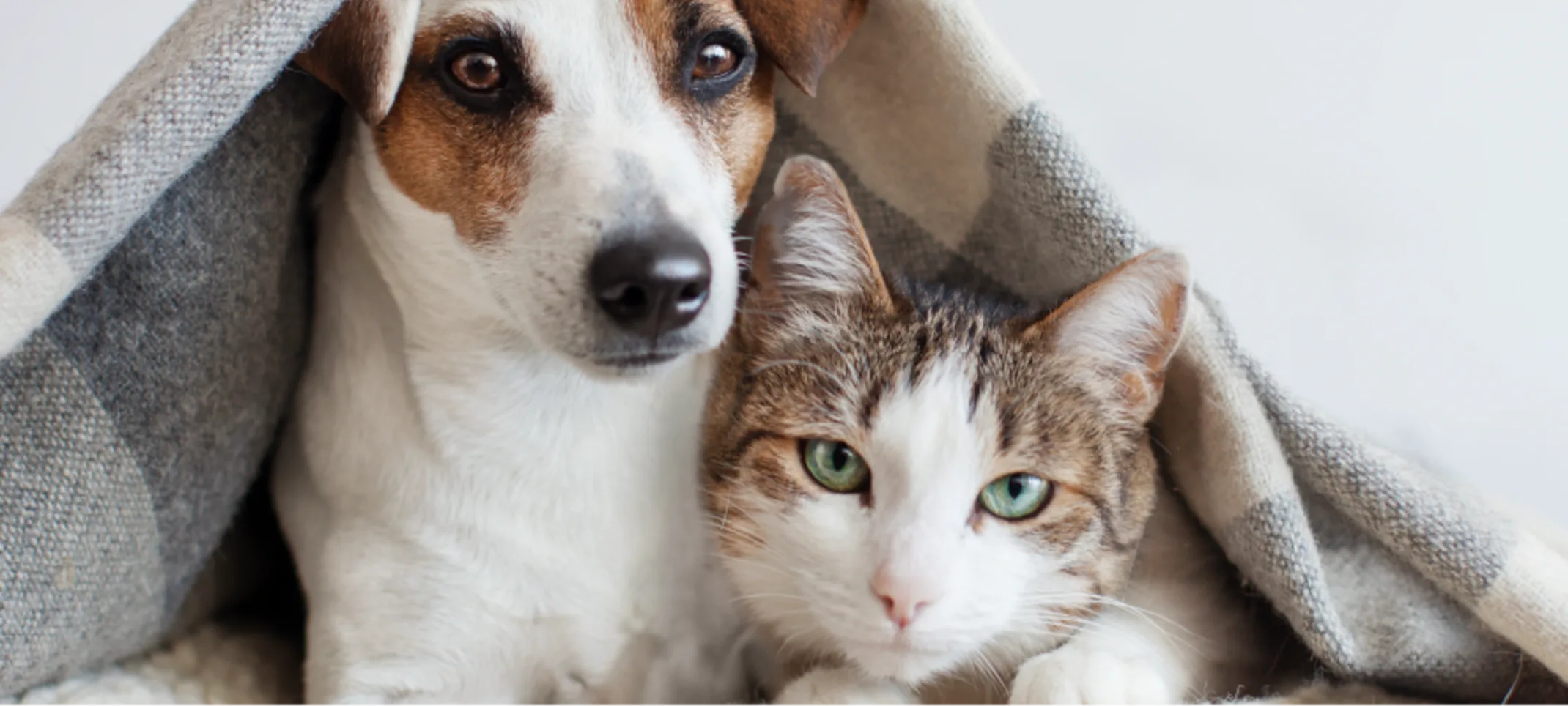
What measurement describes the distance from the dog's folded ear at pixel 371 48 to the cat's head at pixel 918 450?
0.31 m

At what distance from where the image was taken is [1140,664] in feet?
3.33

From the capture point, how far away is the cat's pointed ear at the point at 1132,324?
1.04 meters

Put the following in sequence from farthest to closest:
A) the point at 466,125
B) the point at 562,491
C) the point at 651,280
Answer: the point at 562,491 < the point at 466,125 < the point at 651,280

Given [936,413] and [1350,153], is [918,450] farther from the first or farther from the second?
[1350,153]

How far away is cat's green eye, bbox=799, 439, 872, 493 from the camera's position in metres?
1.07

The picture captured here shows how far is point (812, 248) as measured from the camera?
1.14 metres

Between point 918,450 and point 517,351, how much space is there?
0.35 m

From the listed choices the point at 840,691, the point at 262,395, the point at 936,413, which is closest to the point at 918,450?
the point at 936,413

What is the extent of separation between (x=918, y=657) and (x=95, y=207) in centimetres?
67

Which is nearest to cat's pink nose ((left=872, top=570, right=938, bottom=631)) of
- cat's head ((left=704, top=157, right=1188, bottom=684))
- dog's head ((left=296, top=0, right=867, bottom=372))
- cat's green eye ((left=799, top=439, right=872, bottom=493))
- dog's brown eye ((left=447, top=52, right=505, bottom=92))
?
cat's head ((left=704, top=157, right=1188, bottom=684))

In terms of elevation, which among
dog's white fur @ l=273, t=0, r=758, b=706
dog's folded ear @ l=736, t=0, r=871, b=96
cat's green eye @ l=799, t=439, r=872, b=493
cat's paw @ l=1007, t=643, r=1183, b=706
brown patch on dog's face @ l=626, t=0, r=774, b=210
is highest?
dog's folded ear @ l=736, t=0, r=871, b=96

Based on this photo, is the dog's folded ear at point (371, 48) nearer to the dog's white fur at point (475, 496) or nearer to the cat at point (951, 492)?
the dog's white fur at point (475, 496)

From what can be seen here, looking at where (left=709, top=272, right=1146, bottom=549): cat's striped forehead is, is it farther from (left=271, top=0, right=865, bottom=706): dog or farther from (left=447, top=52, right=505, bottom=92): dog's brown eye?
(left=447, top=52, right=505, bottom=92): dog's brown eye

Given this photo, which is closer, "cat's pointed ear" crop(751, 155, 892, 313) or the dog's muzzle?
the dog's muzzle
